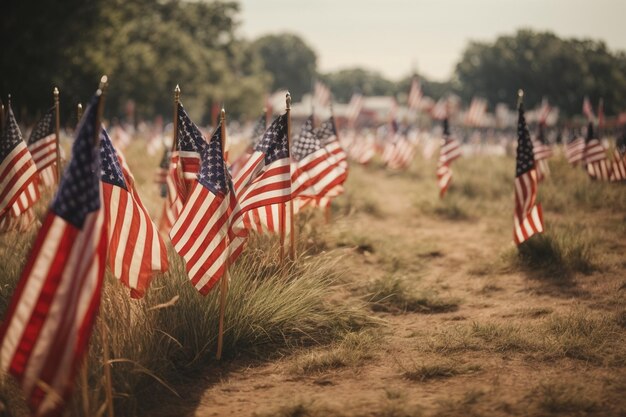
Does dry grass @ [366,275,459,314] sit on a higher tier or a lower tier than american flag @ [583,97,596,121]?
lower

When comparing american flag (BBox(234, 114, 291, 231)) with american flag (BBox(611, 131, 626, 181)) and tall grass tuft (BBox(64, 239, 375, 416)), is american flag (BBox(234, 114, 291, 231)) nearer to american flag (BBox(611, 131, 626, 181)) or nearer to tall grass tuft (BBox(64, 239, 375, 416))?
tall grass tuft (BBox(64, 239, 375, 416))

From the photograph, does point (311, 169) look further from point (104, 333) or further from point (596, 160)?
point (596, 160)

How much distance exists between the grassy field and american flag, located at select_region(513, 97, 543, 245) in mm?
666

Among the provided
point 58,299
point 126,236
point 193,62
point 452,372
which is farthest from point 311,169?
point 193,62

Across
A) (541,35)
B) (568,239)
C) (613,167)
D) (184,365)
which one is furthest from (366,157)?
(541,35)

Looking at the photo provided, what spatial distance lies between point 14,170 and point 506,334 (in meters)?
5.85

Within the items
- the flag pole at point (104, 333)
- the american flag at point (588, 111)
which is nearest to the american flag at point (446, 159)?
the american flag at point (588, 111)

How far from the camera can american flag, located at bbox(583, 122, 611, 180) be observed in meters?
Answer: 15.2

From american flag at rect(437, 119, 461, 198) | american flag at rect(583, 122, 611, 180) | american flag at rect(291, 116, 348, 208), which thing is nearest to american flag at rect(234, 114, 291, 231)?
american flag at rect(291, 116, 348, 208)

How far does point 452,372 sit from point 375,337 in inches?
43.1

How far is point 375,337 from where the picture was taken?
6031 millimetres

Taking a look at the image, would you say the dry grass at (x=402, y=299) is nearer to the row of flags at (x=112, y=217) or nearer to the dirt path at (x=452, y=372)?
the dirt path at (x=452, y=372)

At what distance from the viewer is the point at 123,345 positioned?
15.8 feet

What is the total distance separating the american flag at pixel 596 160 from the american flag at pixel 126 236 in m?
13.5
